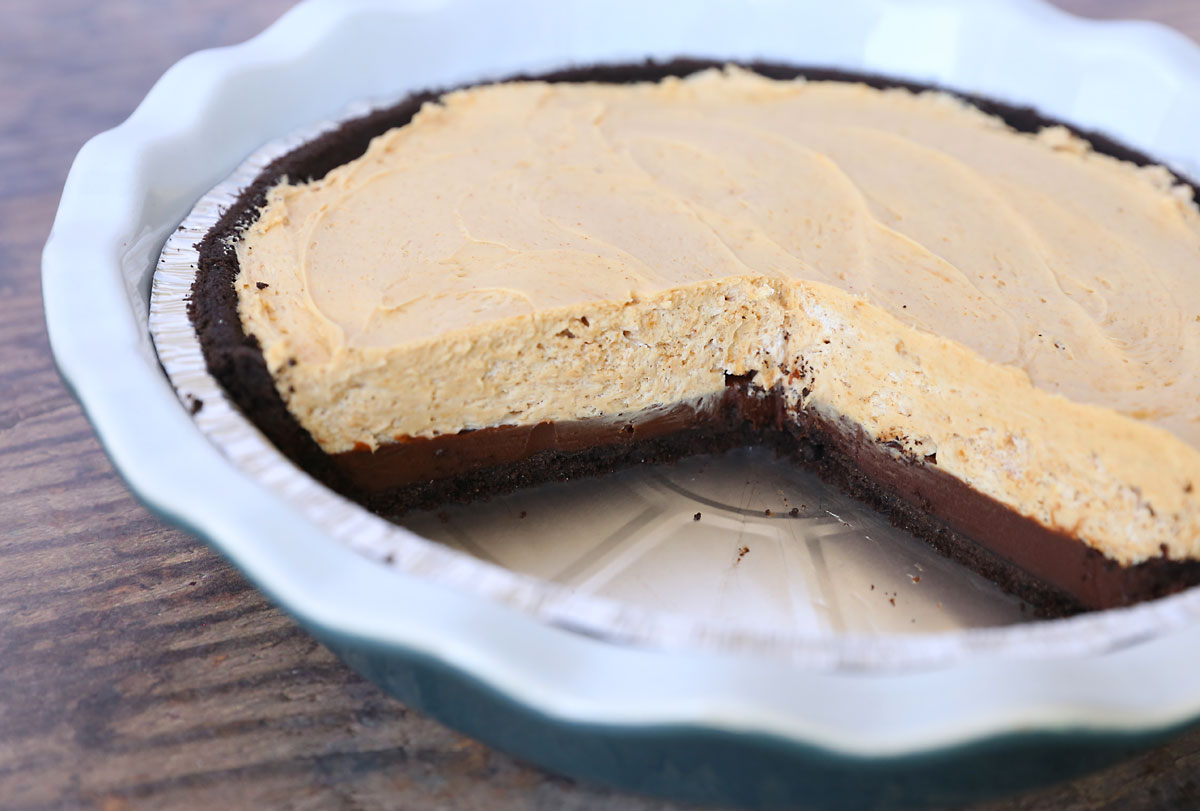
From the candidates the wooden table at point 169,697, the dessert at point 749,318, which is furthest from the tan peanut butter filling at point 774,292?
the wooden table at point 169,697

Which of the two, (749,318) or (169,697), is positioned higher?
(749,318)

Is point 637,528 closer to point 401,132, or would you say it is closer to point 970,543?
point 970,543

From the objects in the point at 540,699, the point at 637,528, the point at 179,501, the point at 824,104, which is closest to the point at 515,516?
the point at 637,528

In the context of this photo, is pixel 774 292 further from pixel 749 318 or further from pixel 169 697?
pixel 169 697

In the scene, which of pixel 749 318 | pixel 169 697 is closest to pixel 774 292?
pixel 749 318

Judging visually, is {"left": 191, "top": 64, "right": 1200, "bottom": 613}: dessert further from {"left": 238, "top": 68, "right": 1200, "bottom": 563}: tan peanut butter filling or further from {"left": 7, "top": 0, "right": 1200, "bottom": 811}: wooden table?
{"left": 7, "top": 0, "right": 1200, "bottom": 811}: wooden table

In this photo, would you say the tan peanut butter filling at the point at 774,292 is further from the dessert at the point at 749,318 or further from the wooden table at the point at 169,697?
the wooden table at the point at 169,697
